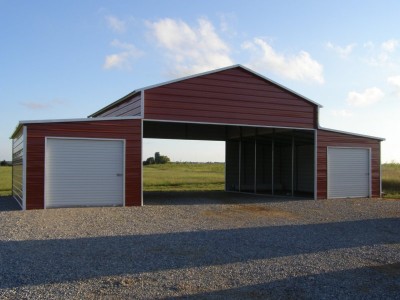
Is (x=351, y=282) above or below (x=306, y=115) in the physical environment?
below

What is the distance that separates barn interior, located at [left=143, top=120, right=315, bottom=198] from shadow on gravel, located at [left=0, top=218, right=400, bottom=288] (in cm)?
1256

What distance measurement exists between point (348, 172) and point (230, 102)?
642 centimetres

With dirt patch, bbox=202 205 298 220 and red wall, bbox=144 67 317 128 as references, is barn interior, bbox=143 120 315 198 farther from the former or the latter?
dirt patch, bbox=202 205 298 220

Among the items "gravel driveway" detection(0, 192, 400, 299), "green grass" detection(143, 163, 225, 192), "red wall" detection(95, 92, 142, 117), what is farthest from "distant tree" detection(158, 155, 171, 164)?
"gravel driveway" detection(0, 192, 400, 299)

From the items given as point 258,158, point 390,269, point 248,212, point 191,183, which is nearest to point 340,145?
point 258,158

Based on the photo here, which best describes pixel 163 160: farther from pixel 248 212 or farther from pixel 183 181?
pixel 248 212

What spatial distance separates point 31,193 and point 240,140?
520 inches

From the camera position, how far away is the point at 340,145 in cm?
1948

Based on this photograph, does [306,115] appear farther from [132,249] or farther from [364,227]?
[132,249]

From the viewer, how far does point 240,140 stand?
2489 cm

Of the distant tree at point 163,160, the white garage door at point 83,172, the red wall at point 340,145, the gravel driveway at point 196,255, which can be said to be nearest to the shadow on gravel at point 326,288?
the gravel driveway at point 196,255

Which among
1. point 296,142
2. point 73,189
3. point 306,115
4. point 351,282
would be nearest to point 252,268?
point 351,282

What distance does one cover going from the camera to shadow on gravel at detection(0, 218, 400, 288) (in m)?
6.68

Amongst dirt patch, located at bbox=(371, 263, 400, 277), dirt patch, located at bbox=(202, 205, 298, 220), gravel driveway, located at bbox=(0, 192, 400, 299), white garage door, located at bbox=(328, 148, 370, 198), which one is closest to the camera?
gravel driveway, located at bbox=(0, 192, 400, 299)
